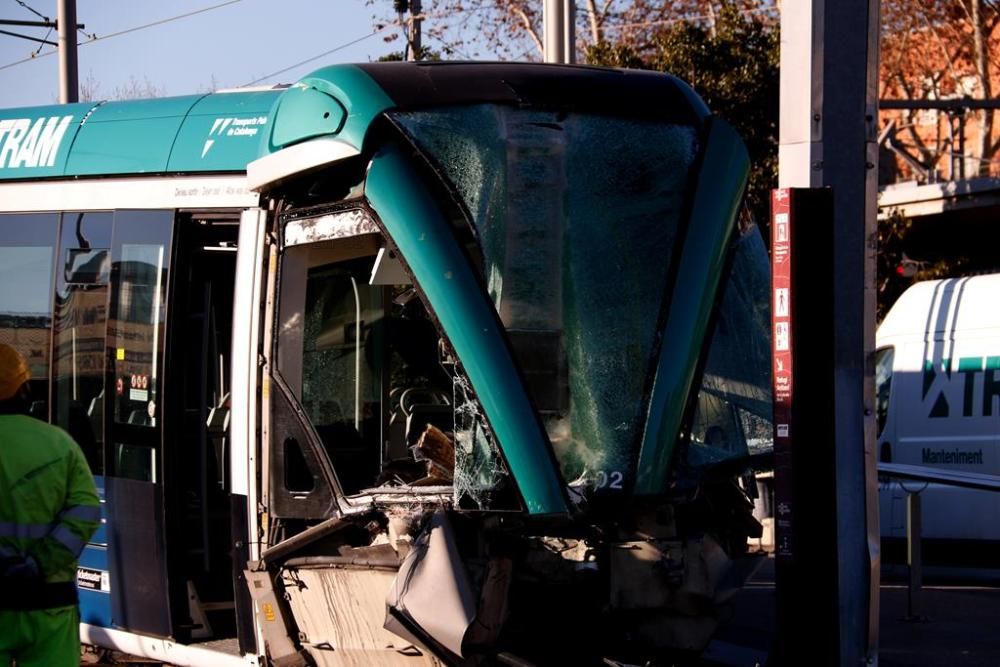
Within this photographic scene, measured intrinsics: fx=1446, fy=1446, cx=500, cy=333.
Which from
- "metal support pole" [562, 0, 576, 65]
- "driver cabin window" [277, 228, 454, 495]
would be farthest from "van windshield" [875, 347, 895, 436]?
"driver cabin window" [277, 228, 454, 495]

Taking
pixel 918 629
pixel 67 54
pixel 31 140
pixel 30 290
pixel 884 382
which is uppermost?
pixel 67 54

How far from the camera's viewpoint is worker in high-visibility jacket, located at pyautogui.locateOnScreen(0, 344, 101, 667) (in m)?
5.40

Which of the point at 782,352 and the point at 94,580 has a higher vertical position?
the point at 782,352

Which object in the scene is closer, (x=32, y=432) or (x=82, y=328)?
(x=32, y=432)

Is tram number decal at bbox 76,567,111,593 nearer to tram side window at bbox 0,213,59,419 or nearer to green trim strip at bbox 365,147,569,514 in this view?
tram side window at bbox 0,213,59,419

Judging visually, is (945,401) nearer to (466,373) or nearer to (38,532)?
(466,373)

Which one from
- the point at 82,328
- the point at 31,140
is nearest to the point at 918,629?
Result: the point at 82,328

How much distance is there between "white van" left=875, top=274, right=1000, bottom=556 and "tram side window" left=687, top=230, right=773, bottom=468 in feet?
16.7

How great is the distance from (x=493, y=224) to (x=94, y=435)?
3429mm

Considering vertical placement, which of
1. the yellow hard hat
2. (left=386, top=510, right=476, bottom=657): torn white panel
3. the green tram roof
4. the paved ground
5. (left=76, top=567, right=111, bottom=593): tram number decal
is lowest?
the paved ground

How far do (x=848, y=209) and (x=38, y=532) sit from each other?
3779 millimetres

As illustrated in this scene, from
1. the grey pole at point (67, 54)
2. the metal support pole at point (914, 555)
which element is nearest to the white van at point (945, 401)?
the metal support pole at point (914, 555)

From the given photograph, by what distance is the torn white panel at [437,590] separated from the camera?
618cm

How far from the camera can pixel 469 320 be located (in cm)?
627
